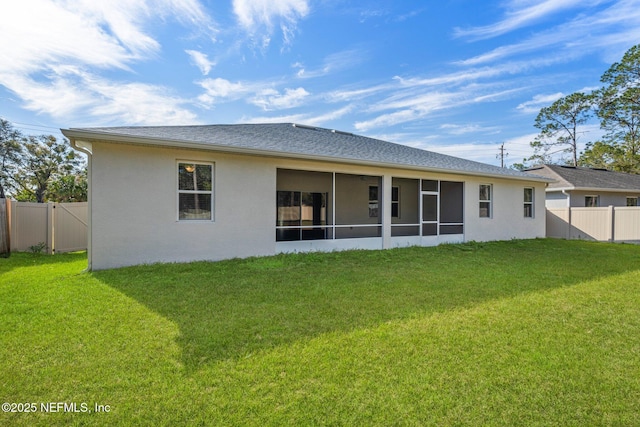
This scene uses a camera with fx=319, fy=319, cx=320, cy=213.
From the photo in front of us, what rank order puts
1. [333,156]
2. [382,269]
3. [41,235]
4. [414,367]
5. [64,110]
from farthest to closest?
[64,110], [41,235], [333,156], [382,269], [414,367]

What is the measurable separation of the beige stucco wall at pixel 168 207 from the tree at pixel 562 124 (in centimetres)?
3046

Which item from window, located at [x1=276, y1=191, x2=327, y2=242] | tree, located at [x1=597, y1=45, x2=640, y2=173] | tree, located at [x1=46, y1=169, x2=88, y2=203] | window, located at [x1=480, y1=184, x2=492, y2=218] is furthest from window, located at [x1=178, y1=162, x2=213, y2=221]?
tree, located at [x1=597, y1=45, x2=640, y2=173]

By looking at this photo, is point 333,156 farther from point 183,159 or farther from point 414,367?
point 414,367

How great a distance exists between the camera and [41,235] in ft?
33.1

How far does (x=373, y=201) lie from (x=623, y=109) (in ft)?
87.5

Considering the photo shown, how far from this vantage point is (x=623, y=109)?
25891 millimetres

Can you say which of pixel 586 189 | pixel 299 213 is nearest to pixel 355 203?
pixel 299 213

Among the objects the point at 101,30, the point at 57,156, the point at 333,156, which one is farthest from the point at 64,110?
the point at 333,156

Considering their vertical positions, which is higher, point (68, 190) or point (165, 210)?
point (68, 190)

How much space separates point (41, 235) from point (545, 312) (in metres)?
13.2

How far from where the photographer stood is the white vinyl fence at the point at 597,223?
44.2 ft

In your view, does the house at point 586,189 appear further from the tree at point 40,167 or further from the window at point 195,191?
the tree at point 40,167

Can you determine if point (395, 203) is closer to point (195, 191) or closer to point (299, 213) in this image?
point (299, 213)

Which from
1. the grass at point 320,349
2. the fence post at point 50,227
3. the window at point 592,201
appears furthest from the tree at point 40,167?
the window at point 592,201
